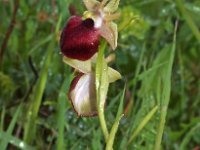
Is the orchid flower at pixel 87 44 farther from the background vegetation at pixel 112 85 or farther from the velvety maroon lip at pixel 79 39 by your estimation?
the background vegetation at pixel 112 85

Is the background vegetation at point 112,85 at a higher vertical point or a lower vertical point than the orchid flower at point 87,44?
lower

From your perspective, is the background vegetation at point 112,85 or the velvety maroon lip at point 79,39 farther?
the background vegetation at point 112,85

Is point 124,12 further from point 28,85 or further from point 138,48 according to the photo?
point 28,85

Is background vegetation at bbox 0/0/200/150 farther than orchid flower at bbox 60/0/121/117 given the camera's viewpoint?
Yes

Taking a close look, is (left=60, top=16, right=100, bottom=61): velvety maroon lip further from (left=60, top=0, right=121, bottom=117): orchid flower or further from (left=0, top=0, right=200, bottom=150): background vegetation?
(left=0, top=0, right=200, bottom=150): background vegetation

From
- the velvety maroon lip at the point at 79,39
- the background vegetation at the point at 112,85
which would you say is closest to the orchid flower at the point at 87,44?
the velvety maroon lip at the point at 79,39

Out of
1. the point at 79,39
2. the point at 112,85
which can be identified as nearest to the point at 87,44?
the point at 79,39

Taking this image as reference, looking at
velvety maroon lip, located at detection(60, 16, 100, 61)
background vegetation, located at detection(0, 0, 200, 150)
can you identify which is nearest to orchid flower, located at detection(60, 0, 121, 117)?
velvety maroon lip, located at detection(60, 16, 100, 61)

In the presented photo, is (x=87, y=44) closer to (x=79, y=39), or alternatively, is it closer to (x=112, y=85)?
(x=79, y=39)

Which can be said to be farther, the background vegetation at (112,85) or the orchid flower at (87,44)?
the background vegetation at (112,85)
